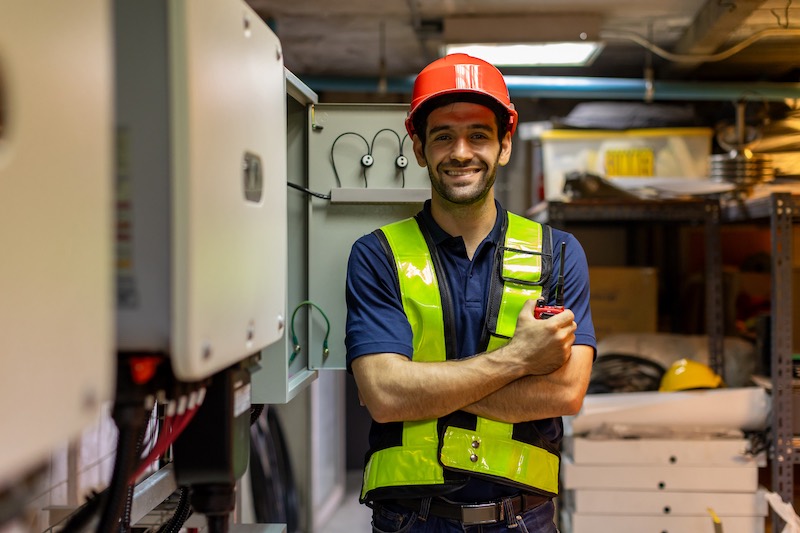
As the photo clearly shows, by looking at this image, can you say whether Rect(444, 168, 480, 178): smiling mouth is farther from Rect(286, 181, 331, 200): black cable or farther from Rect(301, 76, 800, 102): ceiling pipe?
Rect(301, 76, 800, 102): ceiling pipe

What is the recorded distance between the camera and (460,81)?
5.58 feet

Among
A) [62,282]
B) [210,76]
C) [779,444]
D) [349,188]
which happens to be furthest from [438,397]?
[779,444]

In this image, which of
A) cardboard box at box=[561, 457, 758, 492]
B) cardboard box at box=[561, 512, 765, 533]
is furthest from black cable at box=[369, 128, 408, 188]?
cardboard box at box=[561, 512, 765, 533]

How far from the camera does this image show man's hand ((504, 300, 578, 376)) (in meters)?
1.54

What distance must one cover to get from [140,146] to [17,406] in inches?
13.2

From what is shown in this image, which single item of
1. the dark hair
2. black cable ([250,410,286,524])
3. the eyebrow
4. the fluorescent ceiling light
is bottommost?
black cable ([250,410,286,524])

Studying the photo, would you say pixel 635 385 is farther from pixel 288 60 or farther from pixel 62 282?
pixel 62 282

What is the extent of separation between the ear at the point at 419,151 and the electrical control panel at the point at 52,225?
115 centimetres

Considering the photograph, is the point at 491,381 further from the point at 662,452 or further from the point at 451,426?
the point at 662,452

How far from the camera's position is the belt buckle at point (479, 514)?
60.8 inches

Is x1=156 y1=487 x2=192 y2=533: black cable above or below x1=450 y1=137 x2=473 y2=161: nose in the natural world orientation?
below

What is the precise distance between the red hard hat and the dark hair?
14 mm

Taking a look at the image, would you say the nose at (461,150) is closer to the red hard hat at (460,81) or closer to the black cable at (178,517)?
the red hard hat at (460,81)

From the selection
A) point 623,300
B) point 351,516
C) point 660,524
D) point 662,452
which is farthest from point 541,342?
point 351,516
